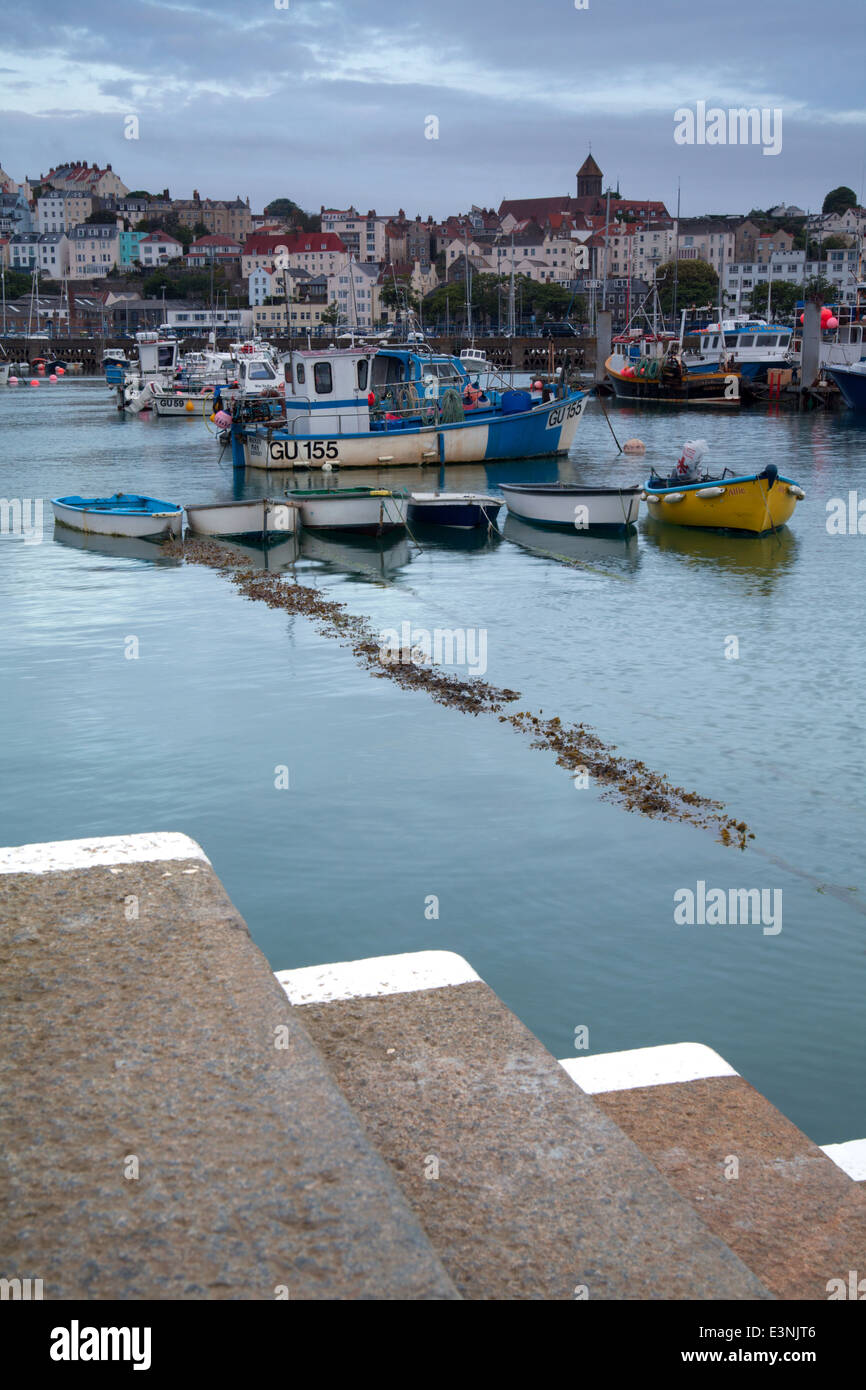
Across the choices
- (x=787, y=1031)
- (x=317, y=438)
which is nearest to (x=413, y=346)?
(x=317, y=438)

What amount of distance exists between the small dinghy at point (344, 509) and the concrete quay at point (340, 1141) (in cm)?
1935

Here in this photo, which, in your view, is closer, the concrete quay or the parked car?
the concrete quay

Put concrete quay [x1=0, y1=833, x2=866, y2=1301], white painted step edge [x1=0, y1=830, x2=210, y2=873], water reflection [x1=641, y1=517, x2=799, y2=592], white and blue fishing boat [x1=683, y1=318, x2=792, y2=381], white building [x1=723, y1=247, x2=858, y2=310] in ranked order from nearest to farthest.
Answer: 1. concrete quay [x1=0, y1=833, x2=866, y2=1301]
2. white painted step edge [x1=0, y1=830, x2=210, y2=873]
3. water reflection [x1=641, y1=517, x2=799, y2=592]
4. white and blue fishing boat [x1=683, y1=318, x2=792, y2=381]
5. white building [x1=723, y1=247, x2=858, y2=310]

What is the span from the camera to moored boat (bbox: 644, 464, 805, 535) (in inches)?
912

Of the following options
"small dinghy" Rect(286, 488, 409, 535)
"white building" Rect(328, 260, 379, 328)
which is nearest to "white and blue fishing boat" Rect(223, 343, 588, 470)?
"small dinghy" Rect(286, 488, 409, 535)

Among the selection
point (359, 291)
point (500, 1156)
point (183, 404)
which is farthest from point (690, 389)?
point (359, 291)

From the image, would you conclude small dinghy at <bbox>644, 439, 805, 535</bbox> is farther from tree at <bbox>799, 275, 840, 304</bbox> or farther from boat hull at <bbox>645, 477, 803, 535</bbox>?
tree at <bbox>799, 275, 840, 304</bbox>

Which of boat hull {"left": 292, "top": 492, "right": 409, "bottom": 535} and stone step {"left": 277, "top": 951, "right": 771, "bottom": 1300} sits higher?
boat hull {"left": 292, "top": 492, "right": 409, "bottom": 535}

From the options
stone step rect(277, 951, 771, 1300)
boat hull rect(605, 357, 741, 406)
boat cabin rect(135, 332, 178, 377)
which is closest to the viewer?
stone step rect(277, 951, 771, 1300)

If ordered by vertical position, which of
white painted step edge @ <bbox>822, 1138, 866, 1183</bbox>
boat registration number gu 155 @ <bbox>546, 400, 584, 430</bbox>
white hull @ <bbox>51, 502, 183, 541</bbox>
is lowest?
white painted step edge @ <bbox>822, 1138, 866, 1183</bbox>

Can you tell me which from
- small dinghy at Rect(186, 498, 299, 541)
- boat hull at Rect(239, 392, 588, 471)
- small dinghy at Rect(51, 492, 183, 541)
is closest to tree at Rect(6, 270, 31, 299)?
boat hull at Rect(239, 392, 588, 471)

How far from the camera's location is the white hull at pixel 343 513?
24.3 meters

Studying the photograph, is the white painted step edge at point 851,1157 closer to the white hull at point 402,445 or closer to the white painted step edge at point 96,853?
the white painted step edge at point 96,853

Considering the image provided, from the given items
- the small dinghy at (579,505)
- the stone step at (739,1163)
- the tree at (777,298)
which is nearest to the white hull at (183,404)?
the small dinghy at (579,505)
